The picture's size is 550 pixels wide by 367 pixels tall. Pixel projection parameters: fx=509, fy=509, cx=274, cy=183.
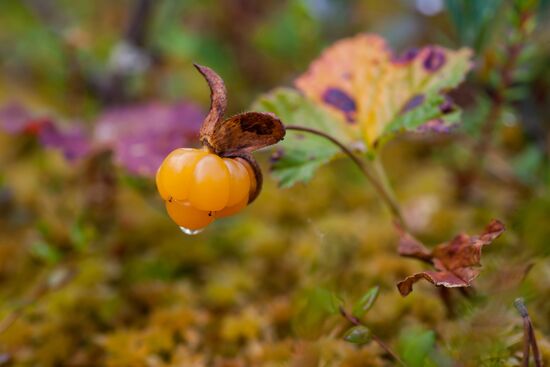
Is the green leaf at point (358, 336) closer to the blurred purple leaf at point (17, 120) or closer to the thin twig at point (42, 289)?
the thin twig at point (42, 289)

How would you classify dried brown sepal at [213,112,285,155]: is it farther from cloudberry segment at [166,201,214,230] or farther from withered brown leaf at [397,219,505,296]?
withered brown leaf at [397,219,505,296]

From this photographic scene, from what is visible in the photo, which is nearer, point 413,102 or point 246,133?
point 246,133

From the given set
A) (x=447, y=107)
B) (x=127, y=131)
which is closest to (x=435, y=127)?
(x=447, y=107)

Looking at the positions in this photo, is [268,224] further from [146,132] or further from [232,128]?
[232,128]

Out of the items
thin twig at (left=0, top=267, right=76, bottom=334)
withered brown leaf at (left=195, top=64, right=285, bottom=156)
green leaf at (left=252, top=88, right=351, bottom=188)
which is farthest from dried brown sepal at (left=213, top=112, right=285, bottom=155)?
thin twig at (left=0, top=267, right=76, bottom=334)

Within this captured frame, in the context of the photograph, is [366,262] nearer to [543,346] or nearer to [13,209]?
[543,346]

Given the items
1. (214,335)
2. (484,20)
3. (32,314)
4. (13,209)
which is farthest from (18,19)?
(484,20)
